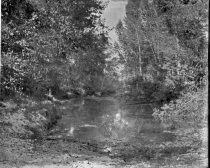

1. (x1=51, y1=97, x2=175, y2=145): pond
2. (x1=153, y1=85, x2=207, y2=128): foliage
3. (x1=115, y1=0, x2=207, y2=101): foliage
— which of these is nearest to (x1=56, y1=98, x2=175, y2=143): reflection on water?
(x1=51, y1=97, x2=175, y2=145): pond

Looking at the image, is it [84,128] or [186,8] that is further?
[84,128]

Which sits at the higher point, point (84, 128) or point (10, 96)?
point (10, 96)

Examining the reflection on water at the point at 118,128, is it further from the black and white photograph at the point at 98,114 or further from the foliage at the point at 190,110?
the foliage at the point at 190,110

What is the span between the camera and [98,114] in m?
35.3

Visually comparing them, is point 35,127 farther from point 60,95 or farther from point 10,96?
point 60,95

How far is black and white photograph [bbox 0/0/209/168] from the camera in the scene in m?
16.7

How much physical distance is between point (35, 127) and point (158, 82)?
18.5 m

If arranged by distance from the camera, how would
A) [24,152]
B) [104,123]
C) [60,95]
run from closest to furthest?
1. [24,152]
2. [104,123]
3. [60,95]

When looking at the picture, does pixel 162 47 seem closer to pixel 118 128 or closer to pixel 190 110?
pixel 118 128

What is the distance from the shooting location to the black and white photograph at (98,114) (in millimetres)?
16672

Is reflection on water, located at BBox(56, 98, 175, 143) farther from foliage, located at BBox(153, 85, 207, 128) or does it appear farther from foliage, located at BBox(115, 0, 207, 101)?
foliage, located at BBox(115, 0, 207, 101)

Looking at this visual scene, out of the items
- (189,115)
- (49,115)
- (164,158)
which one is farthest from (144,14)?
(164,158)

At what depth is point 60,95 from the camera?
46.8 meters

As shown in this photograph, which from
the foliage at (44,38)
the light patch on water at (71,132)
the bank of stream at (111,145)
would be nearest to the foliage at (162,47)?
the bank of stream at (111,145)
